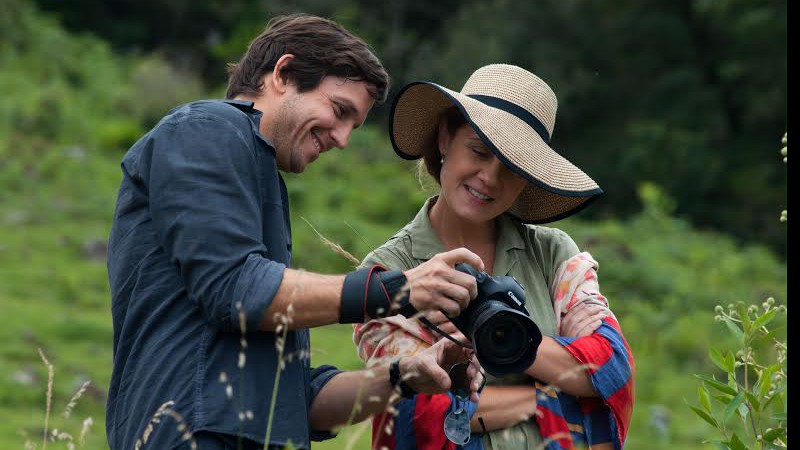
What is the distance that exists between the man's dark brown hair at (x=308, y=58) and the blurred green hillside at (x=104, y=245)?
4.33 metres

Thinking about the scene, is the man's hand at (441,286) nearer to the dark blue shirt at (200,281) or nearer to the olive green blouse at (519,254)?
the dark blue shirt at (200,281)

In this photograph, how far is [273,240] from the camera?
270 centimetres

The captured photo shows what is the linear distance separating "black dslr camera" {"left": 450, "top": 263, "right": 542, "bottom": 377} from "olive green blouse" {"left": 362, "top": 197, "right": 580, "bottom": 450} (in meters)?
0.28

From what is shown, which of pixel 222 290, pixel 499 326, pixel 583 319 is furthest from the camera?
pixel 583 319

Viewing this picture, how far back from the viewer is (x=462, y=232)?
10.7 ft

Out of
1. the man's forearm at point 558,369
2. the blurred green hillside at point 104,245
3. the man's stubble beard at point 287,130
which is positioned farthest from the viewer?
the blurred green hillside at point 104,245

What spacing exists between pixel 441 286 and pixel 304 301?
29 cm

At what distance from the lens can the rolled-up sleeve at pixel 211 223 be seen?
8.18 ft

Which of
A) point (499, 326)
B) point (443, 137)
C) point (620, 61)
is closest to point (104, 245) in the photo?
point (443, 137)

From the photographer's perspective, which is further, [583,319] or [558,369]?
[583,319]

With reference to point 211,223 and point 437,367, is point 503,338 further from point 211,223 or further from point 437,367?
point 211,223

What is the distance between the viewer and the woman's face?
317 cm

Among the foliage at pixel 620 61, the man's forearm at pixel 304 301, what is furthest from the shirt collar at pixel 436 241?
the foliage at pixel 620 61

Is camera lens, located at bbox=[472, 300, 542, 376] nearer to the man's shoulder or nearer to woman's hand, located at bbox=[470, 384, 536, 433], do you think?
woman's hand, located at bbox=[470, 384, 536, 433]
